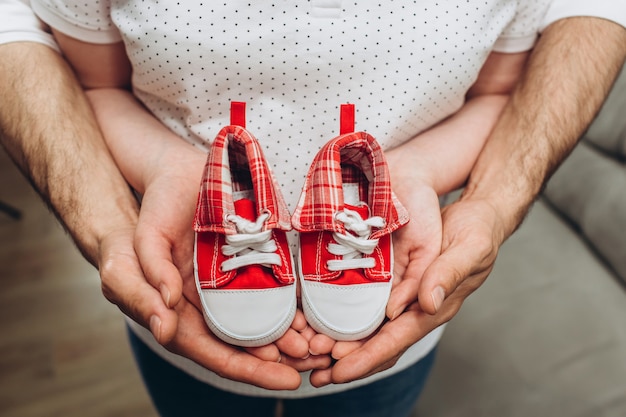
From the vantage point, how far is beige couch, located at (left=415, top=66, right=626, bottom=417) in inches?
44.6

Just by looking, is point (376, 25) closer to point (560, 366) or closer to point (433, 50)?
point (433, 50)

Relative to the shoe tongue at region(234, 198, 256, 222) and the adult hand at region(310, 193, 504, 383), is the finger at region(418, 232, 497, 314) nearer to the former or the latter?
the adult hand at region(310, 193, 504, 383)

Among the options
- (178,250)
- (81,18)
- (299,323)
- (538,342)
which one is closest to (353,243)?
(299,323)

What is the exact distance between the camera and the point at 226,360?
0.60 meters

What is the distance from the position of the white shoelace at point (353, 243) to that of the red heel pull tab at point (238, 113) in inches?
6.9

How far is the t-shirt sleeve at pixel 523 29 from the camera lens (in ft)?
2.48

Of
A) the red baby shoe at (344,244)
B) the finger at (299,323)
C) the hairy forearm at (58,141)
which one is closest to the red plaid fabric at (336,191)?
the red baby shoe at (344,244)

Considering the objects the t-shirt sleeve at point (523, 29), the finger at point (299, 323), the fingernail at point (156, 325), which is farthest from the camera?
the t-shirt sleeve at point (523, 29)

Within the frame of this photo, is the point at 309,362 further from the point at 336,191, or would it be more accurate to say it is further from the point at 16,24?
the point at 16,24

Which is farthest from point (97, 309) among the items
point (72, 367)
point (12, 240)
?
point (12, 240)

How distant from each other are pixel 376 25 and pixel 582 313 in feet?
3.04

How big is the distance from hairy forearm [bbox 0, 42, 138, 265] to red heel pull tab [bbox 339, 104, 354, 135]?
0.97ft

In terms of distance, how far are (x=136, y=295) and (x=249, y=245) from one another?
0.47 ft

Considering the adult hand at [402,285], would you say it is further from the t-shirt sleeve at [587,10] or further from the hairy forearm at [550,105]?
the t-shirt sleeve at [587,10]
